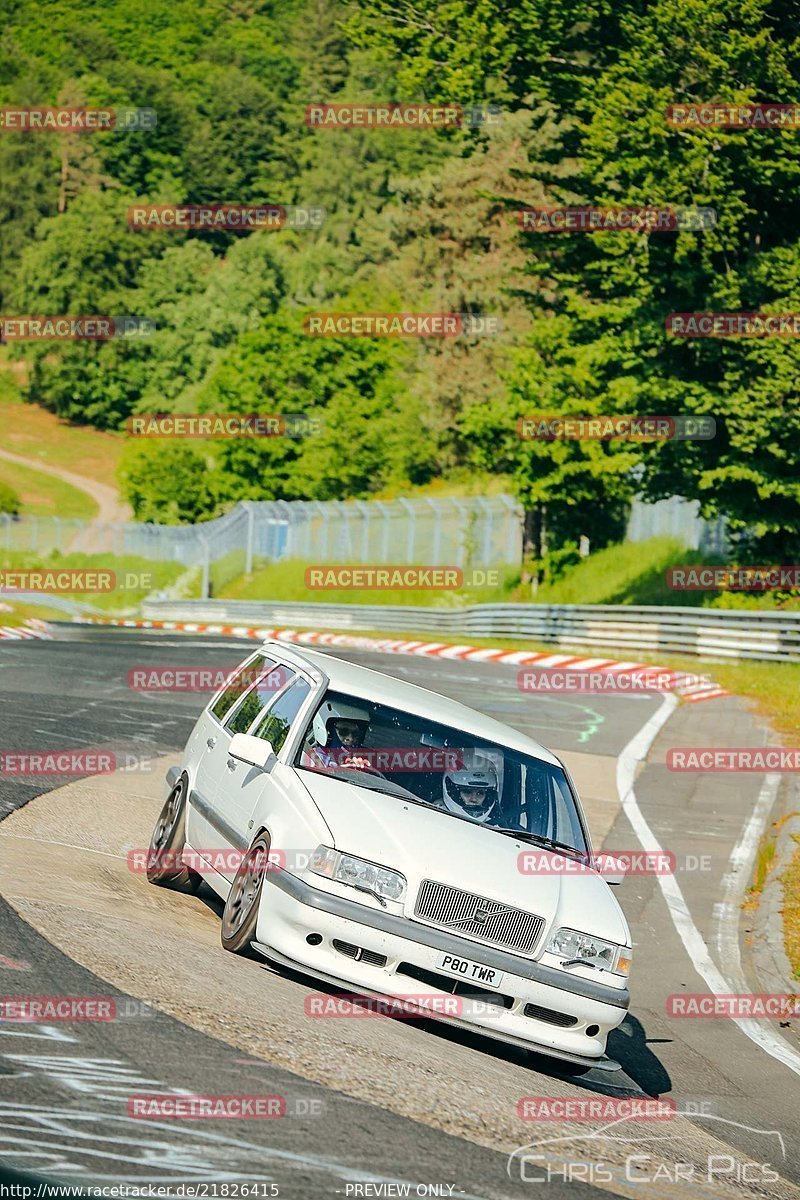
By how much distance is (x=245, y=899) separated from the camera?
809 cm

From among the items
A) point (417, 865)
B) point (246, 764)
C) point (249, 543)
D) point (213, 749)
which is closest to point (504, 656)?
point (213, 749)

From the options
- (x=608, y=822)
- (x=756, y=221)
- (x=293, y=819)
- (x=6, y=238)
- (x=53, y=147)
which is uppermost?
(x=53, y=147)

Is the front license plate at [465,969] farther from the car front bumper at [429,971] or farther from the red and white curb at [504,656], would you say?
the red and white curb at [504,656]

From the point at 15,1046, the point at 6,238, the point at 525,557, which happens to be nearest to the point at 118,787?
the point at 15,1046

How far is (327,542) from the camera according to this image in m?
57.7

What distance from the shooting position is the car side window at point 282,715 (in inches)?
348

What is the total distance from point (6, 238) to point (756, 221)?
139 m

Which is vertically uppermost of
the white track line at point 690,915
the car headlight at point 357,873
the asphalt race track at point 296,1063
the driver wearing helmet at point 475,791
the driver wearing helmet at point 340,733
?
the driver wearing helmet at point 340,733

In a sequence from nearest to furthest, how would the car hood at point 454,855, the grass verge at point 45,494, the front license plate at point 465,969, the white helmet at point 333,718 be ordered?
the front license plate at point 465,969, the car hood at point 454,855, the white helmet at point 333,718, the grass verge at point 45,494

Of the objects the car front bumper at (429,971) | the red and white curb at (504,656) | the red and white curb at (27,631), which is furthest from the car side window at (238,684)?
the red and white curb at (27,631)

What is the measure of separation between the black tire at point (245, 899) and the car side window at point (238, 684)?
179 centimetres

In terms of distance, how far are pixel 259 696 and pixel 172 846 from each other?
1054 mm

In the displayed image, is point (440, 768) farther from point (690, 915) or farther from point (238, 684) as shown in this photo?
point (690, 915)

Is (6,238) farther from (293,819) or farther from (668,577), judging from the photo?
(293,819)
